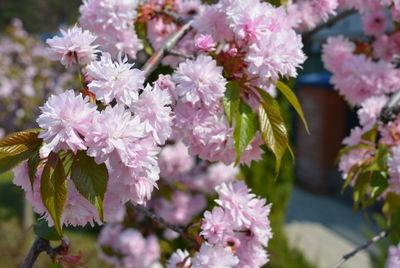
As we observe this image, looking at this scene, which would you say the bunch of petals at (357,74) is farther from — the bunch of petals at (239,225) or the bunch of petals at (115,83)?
the bunch of petals at (115,83)

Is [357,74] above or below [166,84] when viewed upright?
below

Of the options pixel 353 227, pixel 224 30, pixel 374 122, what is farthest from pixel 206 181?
pixel 353 227

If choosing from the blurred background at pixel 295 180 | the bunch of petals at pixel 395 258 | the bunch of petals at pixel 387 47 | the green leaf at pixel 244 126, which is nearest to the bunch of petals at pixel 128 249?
the blurred background at pixel 295 180

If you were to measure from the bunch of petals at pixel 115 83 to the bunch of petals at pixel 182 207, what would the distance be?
312cm

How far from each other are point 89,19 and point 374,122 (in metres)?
0.87

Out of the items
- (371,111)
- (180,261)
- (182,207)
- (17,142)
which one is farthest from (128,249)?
(17,142)

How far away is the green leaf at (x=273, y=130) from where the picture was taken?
964mm

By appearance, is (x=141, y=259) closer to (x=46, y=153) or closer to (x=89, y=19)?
(x=89, y=19)

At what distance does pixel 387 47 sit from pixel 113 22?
107cm

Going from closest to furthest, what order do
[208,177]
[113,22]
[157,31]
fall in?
[113,22] → [157,31] → [208,177]

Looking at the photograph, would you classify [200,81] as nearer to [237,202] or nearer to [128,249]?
[237,202]

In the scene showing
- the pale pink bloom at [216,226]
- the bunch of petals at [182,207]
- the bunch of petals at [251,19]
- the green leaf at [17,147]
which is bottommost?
the bunch of petals at [182,207]

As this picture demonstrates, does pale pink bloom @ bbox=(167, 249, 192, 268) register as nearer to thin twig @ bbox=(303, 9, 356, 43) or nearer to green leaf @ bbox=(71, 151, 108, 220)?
green leaf @ bbox=(71, 151, 108, 220)

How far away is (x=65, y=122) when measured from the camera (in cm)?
75
